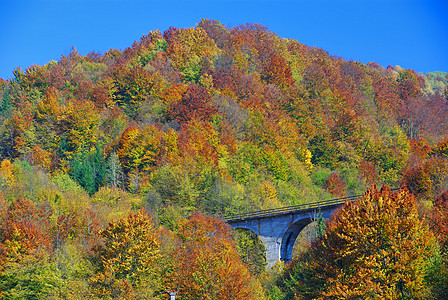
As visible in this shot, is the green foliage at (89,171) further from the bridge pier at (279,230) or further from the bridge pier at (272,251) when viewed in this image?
the bridge pier at (272,251)

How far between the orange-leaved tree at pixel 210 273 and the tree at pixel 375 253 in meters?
4.83

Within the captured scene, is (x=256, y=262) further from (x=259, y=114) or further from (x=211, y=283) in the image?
(x=259, y=114)

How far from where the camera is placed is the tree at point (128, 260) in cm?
3997

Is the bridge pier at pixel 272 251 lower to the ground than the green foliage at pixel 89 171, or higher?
lower

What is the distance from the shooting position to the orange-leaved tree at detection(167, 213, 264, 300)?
4006 centimetres

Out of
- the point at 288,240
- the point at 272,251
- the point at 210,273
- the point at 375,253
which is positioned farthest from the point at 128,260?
the point at 375,253

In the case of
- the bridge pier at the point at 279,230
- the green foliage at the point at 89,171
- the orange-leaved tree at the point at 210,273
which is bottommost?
the orange-leaved tree at the point at 210,273

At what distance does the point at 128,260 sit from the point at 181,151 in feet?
83.4

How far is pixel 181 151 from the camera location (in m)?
65.1

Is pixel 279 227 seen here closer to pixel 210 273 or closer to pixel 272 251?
pixel 272 251

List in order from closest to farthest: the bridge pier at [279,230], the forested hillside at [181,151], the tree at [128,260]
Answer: the tree at [128,260]
the forested hillside at [181,151]
the bridge pier at [279,230]

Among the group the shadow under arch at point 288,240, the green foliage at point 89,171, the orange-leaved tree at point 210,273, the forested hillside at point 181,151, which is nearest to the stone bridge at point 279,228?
the shadow under arch at point 288,240

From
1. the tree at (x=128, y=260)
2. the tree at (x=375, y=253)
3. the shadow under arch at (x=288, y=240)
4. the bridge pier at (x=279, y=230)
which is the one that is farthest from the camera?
the shadow under arch at (x=288, y=240)

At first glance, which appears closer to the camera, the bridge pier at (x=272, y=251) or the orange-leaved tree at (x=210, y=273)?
the orange-leaved tree at (x=210, y=273)
